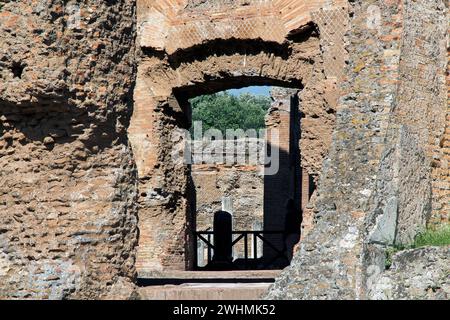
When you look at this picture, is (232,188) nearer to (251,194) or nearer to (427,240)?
(251,194)

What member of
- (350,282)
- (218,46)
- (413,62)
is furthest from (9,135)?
(218,46)

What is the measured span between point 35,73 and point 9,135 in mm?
509

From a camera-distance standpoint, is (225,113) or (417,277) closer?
(417,277)

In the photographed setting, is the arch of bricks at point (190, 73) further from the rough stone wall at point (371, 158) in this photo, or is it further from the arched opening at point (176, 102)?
the rough stone wall at point (371, 158)

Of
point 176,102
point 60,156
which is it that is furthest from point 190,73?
point 60,156

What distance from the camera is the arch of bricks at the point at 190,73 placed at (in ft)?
39.0

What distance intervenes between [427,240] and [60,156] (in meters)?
3.07

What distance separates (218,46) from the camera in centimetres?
1258

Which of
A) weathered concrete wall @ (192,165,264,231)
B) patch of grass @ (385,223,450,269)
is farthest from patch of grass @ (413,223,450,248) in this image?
weathered concrete wall @ (192,165,264,231)

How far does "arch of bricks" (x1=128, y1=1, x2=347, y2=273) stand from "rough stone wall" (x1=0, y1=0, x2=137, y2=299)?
5.28 meters

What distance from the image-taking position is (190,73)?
42.0 ft

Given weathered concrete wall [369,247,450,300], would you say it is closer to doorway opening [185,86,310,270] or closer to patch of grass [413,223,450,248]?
patch of grass [413,223,450,248]

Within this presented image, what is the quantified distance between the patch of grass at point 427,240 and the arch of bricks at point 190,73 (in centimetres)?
347

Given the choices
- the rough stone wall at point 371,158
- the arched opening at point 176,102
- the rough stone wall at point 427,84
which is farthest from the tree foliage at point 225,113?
the rough stone wall at point 371,158
